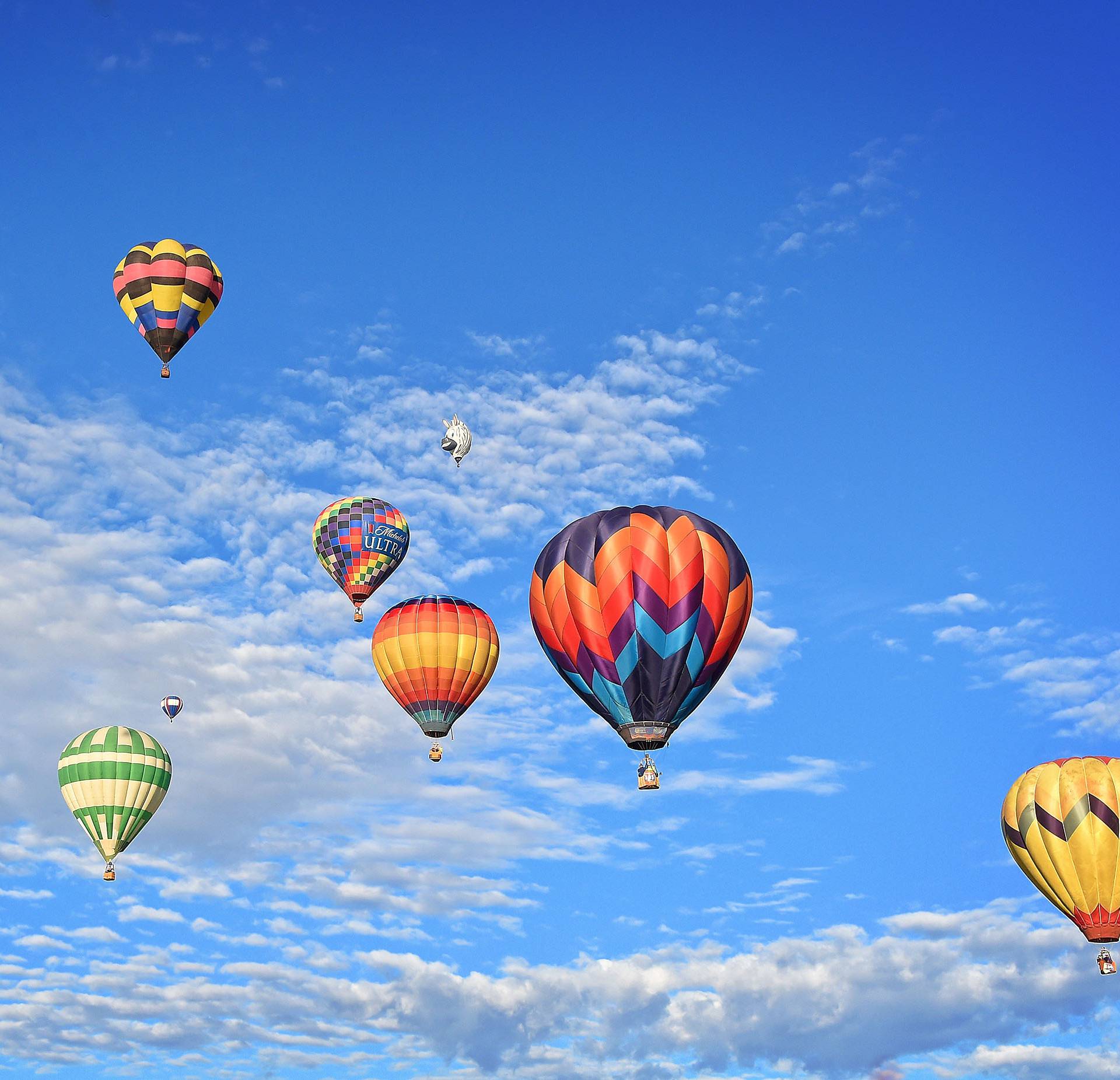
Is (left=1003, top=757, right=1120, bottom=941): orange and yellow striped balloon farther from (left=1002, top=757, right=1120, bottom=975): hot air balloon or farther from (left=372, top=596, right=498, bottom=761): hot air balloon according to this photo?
(left=372, top=596, right=498, bottom=761): hot air balloon

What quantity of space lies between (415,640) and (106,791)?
1230cm

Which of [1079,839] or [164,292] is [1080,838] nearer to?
[1079,839]

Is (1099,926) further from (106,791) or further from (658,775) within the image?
(106,791)

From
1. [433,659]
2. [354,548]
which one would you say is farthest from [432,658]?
[354,548]

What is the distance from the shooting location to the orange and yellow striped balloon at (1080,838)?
45.7 meters

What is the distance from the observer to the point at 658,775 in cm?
4103

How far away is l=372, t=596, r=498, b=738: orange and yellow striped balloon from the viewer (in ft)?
171

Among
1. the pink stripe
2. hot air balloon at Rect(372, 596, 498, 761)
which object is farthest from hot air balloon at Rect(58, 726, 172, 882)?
the pink stripe

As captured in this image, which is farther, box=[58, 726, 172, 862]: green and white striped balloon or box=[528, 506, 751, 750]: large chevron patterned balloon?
box=[58, 726, 172, 862]: green and white striped balloon

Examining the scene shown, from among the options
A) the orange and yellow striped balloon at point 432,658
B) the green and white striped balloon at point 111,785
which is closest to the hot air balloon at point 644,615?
the orange and yellow striped balloon at point 432,658

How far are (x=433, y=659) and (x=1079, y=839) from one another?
807 inches

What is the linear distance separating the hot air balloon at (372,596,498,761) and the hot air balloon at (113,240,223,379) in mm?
11512

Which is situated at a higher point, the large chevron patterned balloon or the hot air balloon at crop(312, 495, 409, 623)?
the hot air balloon at crop(312, 495, 409, 623)

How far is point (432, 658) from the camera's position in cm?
5222
